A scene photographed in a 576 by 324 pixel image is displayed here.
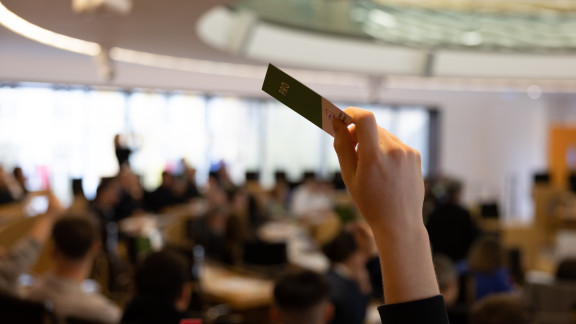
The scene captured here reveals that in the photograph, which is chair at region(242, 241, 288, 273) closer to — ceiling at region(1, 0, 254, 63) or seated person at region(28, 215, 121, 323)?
ceiling at region(1, 0, 254, 63)

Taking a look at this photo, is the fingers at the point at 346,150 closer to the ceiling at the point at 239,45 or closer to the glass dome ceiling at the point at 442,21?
the ceiling at the point at 239,45

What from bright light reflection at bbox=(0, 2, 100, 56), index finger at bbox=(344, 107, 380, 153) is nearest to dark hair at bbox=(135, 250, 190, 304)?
bright light reflection at bbox=(0, 2, 100, 56)

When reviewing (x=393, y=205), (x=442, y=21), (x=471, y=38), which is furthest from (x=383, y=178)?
(x=471, y=38)

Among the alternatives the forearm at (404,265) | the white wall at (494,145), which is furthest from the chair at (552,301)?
the white wall at (494,145)

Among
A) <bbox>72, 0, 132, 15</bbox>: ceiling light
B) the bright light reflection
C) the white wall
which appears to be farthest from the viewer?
the white wall

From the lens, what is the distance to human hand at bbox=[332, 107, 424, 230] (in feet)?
2.77

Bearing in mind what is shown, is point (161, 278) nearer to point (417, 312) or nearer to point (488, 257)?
point (417, 312)

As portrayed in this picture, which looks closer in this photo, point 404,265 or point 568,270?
point 404,265

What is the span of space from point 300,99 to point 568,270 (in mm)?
4575

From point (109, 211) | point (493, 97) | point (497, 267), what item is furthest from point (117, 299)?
point (493, 97)

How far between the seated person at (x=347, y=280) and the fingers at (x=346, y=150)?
2.51 metres

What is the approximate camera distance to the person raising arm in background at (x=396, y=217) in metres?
0.84

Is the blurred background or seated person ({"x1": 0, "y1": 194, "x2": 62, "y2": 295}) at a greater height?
the blurred background

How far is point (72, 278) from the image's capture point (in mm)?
3049
